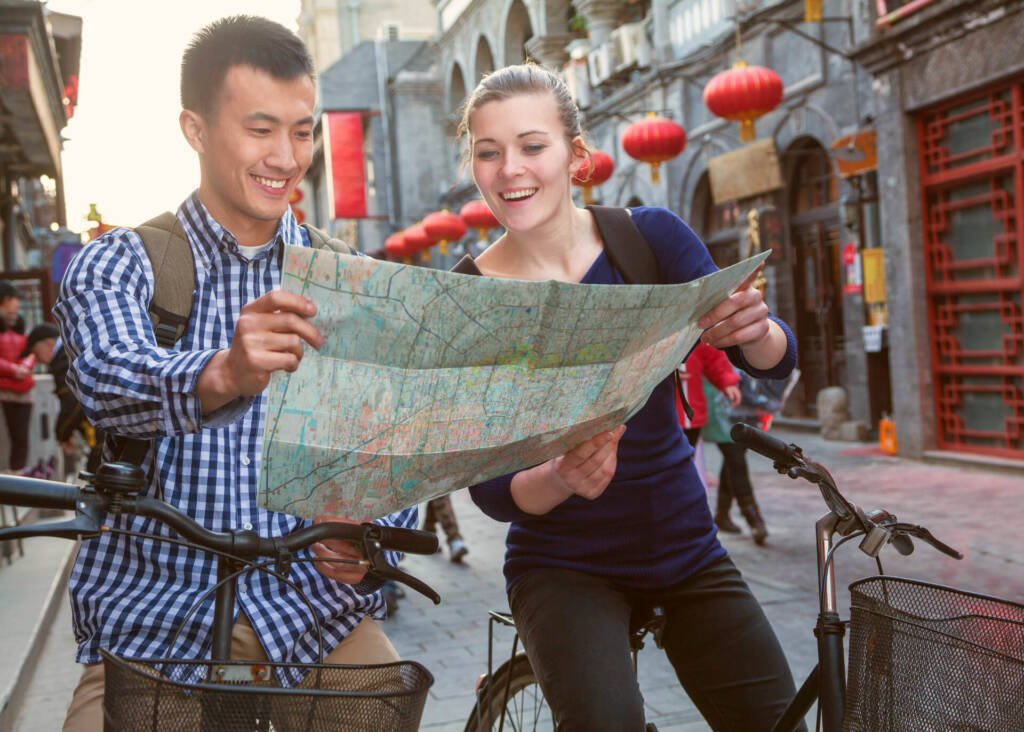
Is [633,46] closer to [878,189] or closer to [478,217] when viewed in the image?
[478,217]

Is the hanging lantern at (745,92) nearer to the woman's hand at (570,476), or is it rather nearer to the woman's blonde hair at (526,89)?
the woman's blonde hair at (526,89)

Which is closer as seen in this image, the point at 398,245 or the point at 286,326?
the point at 286,326

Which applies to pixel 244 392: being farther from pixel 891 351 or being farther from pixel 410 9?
pixel 410 9

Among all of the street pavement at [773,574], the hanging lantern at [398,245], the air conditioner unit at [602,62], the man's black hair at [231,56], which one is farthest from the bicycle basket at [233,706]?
the hanging lantern at [398,245]

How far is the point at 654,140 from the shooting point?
14859 mm

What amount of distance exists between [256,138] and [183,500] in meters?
0.63

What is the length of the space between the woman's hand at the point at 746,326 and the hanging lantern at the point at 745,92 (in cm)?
1103

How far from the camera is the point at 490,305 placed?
1.51 meters

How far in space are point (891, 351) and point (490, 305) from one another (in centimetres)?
1258

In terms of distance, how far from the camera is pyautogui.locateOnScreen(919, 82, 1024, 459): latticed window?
1150 cm

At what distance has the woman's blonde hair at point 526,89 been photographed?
8.13 feet

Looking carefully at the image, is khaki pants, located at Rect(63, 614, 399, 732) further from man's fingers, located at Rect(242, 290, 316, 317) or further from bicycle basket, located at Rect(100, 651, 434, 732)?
man's fingers, located at Rect(242, 290, 316, 317)

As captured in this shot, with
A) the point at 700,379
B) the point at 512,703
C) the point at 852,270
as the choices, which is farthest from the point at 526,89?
the point at 852,270

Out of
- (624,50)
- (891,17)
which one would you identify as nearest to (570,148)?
(891,17)
